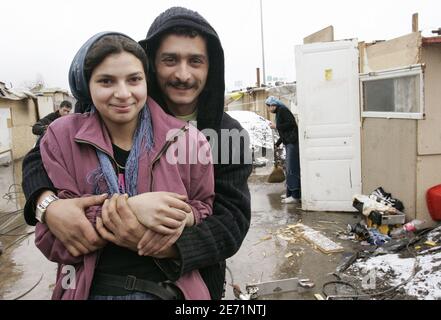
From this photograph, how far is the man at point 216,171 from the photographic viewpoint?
1.19 m

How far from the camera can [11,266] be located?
15.3 feet

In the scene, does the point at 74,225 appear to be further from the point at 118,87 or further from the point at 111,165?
the point at 118,87

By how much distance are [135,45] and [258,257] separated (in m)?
3.89

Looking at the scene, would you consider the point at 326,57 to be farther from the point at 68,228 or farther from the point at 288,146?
the point at 68,228

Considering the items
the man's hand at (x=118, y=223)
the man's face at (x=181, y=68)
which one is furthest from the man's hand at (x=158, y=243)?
the man's face at (x=181, y=68)

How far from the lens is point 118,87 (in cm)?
125

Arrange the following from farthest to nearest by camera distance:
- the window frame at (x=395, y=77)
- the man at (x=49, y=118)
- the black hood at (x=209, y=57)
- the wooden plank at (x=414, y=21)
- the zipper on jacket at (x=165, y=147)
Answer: the wooden plank at (x=414, y=21) < the man at (x=49, y=118) < the window frame at (x=395, y=77) < the black hood at (x=209, y=57) < the zipper on jacket at (x=165, y=147)

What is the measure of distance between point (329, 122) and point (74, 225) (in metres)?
5.38

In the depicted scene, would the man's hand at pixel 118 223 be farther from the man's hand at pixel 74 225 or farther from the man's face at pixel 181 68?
the man's face at pixel 181 68

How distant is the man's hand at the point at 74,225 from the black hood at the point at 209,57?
1.87ft

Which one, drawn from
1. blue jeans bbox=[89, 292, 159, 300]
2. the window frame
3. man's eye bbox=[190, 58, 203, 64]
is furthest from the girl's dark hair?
the window frame

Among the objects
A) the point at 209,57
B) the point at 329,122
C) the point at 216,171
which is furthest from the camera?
the point at 329,122

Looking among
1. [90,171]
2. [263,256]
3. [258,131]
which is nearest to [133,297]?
[90,171]

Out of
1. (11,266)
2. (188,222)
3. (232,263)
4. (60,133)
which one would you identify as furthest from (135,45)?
(11,266)
